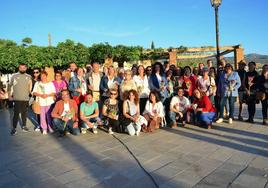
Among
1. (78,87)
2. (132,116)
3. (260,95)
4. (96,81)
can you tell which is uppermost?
(96,81)

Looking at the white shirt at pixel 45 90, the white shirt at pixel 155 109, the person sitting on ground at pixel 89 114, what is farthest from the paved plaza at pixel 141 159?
the white shirt at pixel 45 90

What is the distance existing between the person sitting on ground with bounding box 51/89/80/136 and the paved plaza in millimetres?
346

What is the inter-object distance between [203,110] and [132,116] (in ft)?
6.70

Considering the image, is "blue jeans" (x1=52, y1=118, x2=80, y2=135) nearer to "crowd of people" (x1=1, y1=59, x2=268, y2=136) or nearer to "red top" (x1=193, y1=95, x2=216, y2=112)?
"crowd of people" (x1=1, y1=59, x2=268, y2=136)

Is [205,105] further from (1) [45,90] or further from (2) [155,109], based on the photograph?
(1) [45,90]

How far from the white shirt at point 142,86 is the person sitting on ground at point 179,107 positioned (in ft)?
2.60

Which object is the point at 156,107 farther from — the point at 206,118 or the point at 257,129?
the point at 257,129

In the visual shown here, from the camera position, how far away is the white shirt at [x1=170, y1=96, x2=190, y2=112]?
23.6ft

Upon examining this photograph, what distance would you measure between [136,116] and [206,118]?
1953 millimetres

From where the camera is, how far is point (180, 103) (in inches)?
288

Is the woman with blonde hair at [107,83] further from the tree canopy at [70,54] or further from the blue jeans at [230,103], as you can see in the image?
the tree canopy at [70,54]

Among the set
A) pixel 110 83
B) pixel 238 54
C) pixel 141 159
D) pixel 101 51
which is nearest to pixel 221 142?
pixel 141 159

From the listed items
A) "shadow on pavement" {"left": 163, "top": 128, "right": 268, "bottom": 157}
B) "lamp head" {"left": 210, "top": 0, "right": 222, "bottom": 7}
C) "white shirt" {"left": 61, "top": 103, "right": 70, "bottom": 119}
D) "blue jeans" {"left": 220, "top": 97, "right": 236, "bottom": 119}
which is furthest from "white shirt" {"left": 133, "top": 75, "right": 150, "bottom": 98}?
"lamp head" {"left": 210, "top": 0, "right": 222, "bottom": 7}

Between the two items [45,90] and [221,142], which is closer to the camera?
[221,142]
